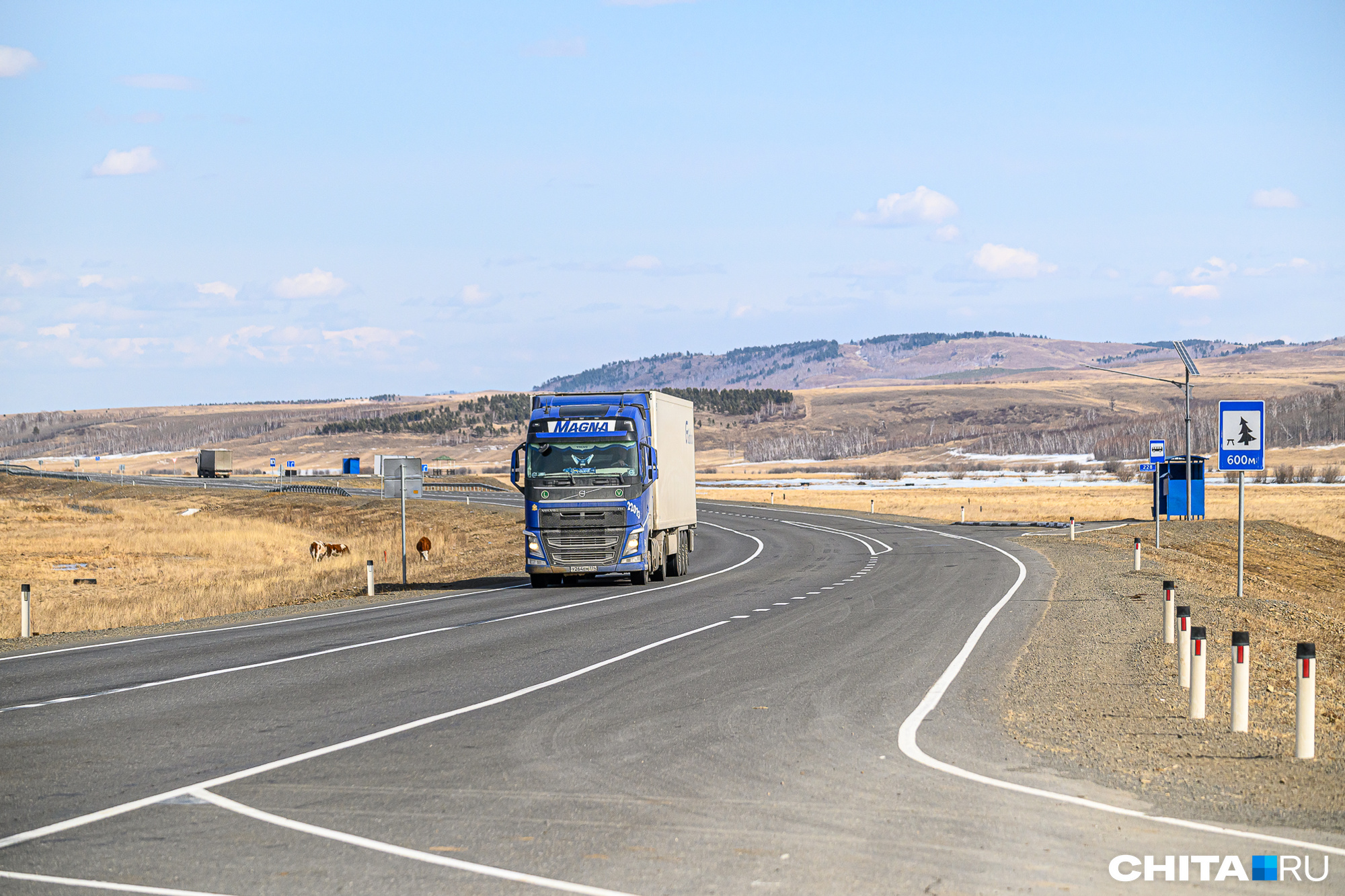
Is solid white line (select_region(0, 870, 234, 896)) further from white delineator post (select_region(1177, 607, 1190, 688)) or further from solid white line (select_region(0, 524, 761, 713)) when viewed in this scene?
white delineator post (select_region(1177, 607, 1190, 688))

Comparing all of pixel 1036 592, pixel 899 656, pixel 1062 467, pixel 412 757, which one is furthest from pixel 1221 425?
pixel 1062 467

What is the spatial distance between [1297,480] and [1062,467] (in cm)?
3787

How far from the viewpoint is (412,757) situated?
33.2 ft

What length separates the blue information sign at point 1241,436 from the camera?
2189cm

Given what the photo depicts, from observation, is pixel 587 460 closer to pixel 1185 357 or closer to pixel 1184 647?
pixel 1184 647

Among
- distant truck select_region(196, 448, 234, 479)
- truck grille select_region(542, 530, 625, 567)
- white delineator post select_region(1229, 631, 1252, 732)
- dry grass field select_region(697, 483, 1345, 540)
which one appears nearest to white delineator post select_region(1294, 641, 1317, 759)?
white delineator post select_region(1229, 631, 1252, 732)

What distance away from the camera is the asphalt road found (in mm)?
7137

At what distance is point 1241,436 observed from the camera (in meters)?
22.0

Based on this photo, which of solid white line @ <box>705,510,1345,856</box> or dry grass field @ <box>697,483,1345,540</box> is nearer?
solid white line @ <box>705,510,1345,856</box>

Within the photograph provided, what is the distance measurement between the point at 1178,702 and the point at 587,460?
16.8 m

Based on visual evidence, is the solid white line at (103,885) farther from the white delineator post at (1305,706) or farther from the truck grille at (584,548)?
the truck grille at (584,548)

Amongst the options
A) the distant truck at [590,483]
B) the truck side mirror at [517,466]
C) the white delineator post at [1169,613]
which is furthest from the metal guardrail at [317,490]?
the white delineator post at [1169,613]

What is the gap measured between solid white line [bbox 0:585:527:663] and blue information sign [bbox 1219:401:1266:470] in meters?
15.6

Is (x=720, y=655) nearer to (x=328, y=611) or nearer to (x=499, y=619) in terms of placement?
(x=499, y=619)
